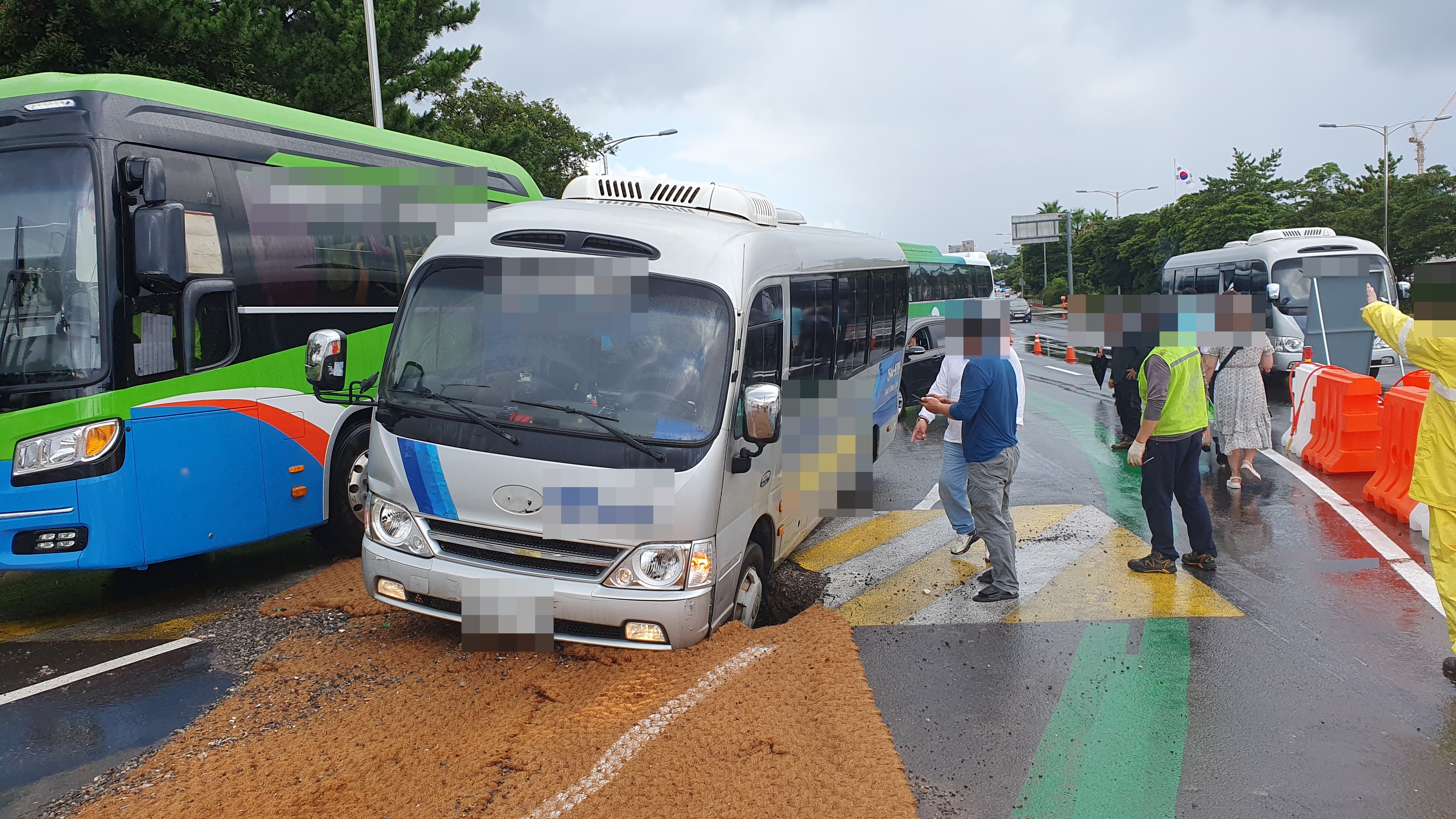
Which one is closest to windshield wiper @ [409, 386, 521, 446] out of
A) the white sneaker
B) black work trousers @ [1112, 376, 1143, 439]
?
the white sneaker

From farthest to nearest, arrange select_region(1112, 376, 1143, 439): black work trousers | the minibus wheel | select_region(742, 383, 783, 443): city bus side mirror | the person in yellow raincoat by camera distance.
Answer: select_region(1112, 376, 1143, 439): black work trousers → the minibus wheel → the person in yellow raincoat → select_region(742, 383, 783, 443): city bus side mirror

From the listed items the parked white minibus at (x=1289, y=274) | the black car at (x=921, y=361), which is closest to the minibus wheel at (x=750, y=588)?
the black car at (x=921, y=361)

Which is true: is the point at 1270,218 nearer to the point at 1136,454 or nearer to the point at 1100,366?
the point at 1100,366

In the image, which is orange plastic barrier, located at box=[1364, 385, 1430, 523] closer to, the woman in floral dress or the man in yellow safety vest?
the woman in floral dress

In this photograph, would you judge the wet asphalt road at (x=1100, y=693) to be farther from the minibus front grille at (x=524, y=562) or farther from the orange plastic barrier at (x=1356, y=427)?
the orange plastic barrier at (x=1356, y=427)

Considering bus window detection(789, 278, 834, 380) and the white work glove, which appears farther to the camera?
the white work glove

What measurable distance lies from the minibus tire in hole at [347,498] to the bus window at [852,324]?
3.86 metres

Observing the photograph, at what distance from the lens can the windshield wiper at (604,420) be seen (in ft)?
15.4

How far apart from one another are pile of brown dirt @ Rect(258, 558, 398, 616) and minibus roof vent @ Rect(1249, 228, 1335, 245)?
20890mm

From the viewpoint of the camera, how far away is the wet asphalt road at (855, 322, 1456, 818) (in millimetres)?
4062

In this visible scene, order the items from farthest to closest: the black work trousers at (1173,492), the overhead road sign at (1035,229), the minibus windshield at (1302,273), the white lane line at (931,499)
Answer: the overhead road sign at (1035,229)
the minibus windshield at (1302,273)
the white lane line at (931,499)
the black work trousers at (1173,492)

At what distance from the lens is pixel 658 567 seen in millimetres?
4684

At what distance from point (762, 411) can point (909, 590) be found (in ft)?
8.74

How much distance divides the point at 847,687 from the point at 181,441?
176 inches
